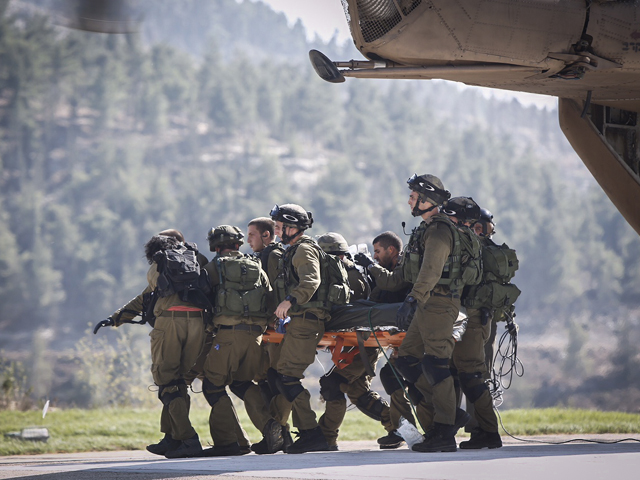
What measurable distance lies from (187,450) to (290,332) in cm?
133

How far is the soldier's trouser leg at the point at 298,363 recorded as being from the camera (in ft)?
23.3

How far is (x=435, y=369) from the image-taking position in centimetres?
659

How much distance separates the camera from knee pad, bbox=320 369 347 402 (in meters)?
7.99

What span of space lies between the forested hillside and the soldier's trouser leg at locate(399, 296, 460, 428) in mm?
65364

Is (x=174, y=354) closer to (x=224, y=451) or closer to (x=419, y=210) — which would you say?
(x=224, y=451)

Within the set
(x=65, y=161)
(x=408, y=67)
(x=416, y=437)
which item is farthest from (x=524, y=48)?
(x=65, y=161)

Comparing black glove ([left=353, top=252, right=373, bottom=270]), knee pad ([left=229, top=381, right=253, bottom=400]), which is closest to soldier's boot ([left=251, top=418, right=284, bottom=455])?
knee pad ([left=229, top=381, right=253, bottom=400])

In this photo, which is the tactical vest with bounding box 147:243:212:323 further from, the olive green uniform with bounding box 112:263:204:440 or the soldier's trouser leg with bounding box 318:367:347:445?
the soldier's trouser leg with bounding box 318:367:347:445

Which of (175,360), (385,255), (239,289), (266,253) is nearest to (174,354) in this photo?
(175,360)

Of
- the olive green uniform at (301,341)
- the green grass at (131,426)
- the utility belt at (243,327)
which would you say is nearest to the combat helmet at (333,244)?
the olive green uniform at (301,341)

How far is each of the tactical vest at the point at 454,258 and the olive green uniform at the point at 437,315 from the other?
42mm

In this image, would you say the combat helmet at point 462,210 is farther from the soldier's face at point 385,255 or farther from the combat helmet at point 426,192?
the soldier's face at point 385,255

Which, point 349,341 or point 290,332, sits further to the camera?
point 349,341

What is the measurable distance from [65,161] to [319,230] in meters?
32.2
